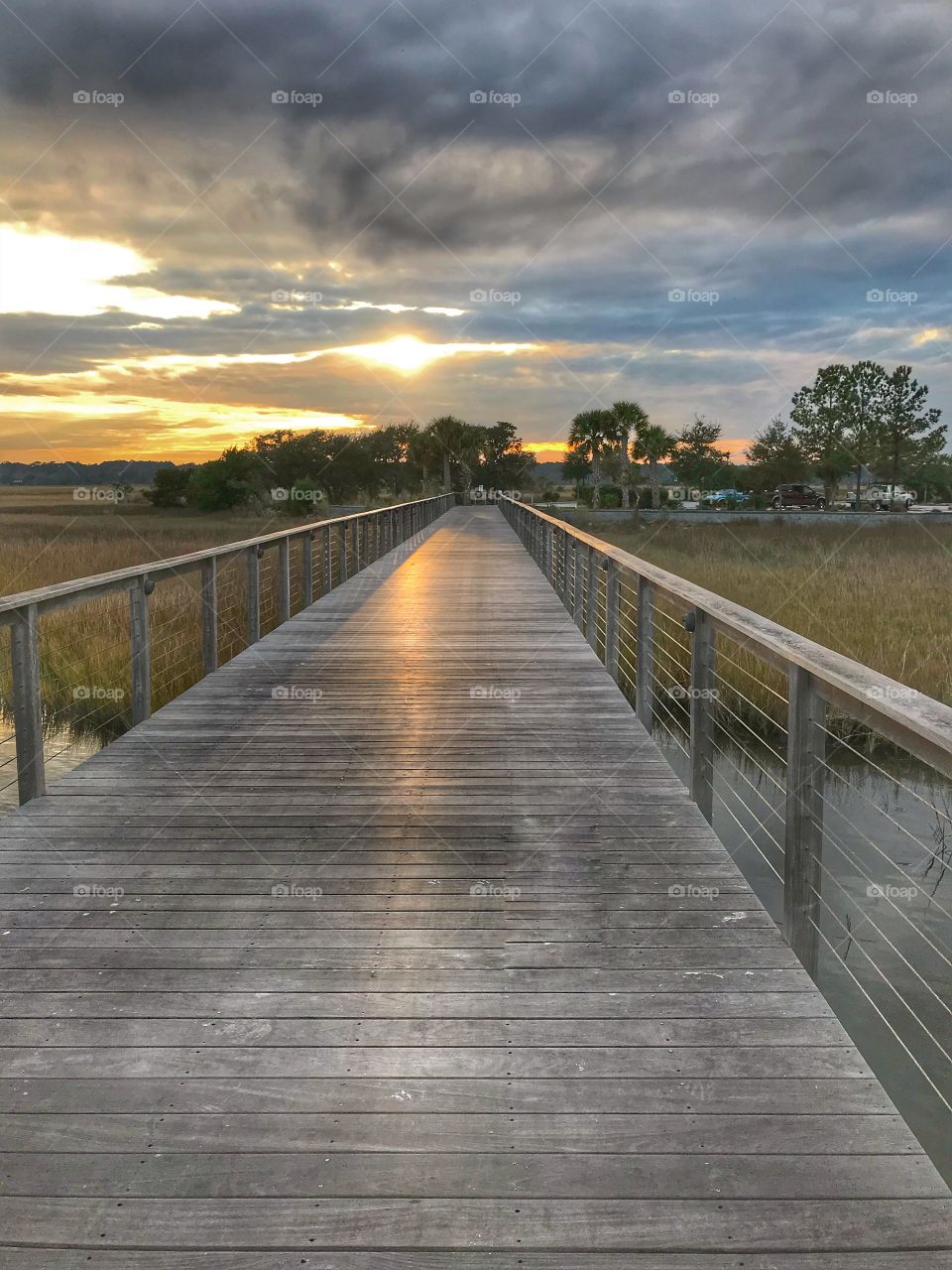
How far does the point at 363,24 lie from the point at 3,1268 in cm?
1015

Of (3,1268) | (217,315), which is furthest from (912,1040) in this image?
(217,315)

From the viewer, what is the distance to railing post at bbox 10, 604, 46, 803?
4605 mm

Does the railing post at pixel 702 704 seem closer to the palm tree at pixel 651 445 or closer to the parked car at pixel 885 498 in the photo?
the parked car at pixel 885 498

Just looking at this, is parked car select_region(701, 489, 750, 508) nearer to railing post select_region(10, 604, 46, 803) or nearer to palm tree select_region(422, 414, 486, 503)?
palm tree select_region(422, 414, 486, 503)

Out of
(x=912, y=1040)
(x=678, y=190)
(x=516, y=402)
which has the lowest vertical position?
(x=912, y=1040)

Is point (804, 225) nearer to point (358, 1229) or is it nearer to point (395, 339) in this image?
point (395, 339)

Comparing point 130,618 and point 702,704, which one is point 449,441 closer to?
point 130,618

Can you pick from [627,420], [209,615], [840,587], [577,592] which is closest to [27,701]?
[209,615]

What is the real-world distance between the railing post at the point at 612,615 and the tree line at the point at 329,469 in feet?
184

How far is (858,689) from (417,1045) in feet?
Answer: 4.92

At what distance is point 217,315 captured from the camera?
782 inches

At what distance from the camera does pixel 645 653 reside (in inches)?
248

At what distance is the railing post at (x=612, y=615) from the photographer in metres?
7.67

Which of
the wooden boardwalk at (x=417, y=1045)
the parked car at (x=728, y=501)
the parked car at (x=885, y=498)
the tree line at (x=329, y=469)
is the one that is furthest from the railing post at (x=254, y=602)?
the tree line at (x=329, y=469)
